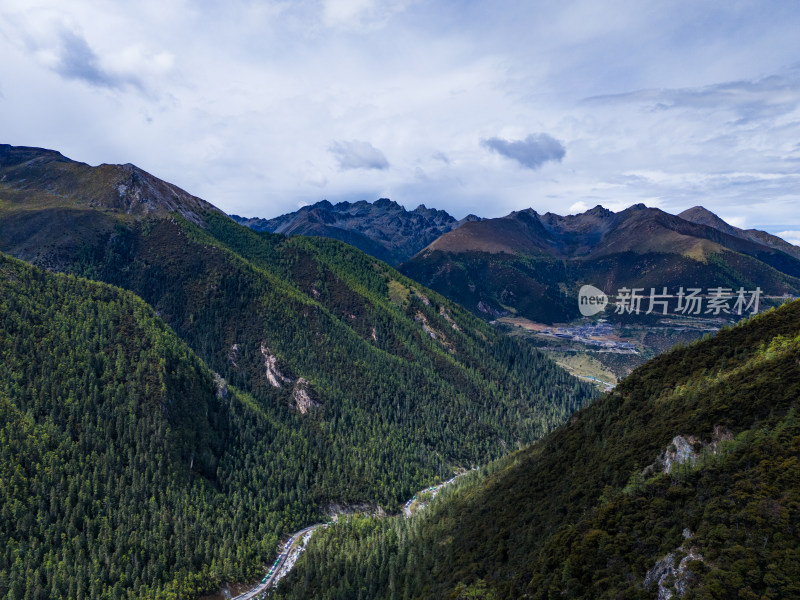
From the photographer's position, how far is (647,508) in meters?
84.8

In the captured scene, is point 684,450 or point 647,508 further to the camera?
point 684,450

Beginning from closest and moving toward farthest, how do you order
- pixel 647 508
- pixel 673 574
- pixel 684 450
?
pixel 673 574 < pixel 647 508 < pixel 684 450

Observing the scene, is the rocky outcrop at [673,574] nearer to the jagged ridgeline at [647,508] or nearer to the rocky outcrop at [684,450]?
the jagged ridgeline at [647,508]

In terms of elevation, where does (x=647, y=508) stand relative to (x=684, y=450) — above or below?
below

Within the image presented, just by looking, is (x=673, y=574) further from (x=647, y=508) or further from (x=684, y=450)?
(x=684, y=450)

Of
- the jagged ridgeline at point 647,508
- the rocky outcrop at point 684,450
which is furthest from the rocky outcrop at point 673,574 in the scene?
the rocky outcrop at point 684,450

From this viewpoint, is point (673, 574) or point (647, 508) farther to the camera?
point (647, 508)

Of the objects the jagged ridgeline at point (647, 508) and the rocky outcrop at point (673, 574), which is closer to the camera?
the rocky outcrop at point (673, 574)

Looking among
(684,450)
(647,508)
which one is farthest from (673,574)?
(684,450)

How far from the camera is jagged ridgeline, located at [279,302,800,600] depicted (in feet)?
219

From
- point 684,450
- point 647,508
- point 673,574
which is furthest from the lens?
point 684,450

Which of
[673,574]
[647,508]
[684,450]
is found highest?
[684,450]

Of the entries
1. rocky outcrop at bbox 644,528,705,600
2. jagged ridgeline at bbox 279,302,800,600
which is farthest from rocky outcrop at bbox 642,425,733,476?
rocky outcrop at bbox 644,528,705,600

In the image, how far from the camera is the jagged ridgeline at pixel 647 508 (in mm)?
66812
